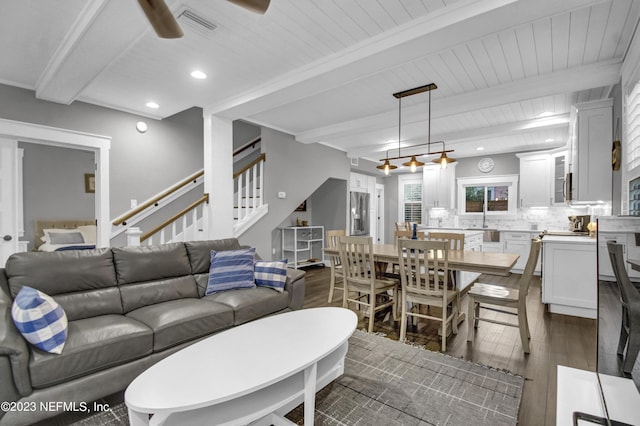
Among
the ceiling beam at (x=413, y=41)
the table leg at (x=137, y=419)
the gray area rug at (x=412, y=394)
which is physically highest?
the ceiling beam at (x=413, y=41)

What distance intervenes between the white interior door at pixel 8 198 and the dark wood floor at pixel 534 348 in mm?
3642

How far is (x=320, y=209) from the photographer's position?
766 centimetres

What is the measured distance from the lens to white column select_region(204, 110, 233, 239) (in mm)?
4230

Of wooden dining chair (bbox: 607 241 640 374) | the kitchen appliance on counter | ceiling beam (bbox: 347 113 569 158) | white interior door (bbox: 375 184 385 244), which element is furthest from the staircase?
the kitchen appliance on counter

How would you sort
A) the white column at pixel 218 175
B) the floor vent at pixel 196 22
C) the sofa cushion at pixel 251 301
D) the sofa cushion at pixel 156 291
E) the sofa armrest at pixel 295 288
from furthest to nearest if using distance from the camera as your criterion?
the white column at pixel 218 175 < the sofa armrest at pixel 295 288 < the sofa cushion at pixel 251 301 < the sofa cushion at pixel 156 291 < the floor vent at pixel 196 22

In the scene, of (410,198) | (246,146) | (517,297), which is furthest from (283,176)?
(410,198)

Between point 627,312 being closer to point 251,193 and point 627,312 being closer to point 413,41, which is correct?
point 413,41

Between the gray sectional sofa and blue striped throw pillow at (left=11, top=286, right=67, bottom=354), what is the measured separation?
1.7 inches

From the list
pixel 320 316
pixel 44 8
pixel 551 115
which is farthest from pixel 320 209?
pixel 44 8

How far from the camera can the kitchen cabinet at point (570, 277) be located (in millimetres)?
3652

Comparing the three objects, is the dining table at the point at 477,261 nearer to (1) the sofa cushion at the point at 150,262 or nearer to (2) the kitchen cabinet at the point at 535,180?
(1) the sofa cushion at the point at 150,262

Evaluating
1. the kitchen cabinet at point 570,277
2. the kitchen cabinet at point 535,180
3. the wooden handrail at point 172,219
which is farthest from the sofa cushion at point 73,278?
the kitchen cabinet at point 535,180

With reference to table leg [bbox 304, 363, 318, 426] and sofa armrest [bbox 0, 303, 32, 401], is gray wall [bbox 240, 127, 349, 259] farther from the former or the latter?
table leg [bbox 304, 363, 318, 426]

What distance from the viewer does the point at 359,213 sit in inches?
306
